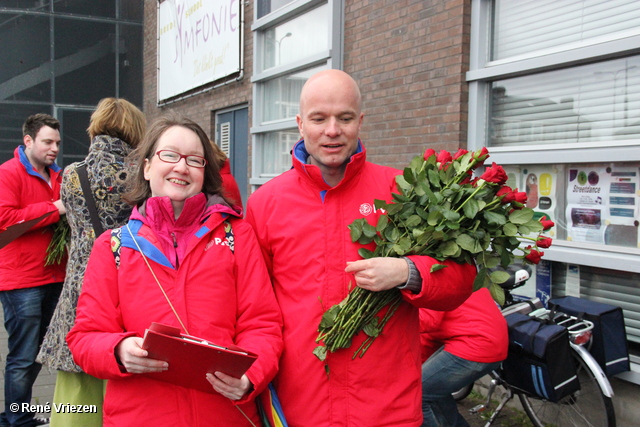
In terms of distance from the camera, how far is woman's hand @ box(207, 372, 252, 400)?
178 cm

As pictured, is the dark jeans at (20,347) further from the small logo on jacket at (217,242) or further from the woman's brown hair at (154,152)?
the small logo on jacket at (217,242)

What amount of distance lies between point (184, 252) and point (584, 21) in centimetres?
346

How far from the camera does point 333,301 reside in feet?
6.68

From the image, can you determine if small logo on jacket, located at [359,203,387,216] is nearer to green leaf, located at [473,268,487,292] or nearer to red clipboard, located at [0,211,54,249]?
green leaf, located at [473,268,487,292]

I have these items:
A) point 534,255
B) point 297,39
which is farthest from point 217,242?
point 297,39

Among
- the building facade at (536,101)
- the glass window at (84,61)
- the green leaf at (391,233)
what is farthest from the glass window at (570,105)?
the glass window at (84,61)

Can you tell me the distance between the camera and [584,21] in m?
4.04

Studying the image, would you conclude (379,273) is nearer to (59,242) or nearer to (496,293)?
(496,293)

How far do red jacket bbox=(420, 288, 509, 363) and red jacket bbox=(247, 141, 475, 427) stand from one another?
3.18 ft

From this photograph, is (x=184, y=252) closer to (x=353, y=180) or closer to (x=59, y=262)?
(x=353, y=180)

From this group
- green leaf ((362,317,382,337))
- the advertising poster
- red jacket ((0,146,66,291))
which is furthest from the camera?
the advertising poster

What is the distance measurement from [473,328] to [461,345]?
11cm

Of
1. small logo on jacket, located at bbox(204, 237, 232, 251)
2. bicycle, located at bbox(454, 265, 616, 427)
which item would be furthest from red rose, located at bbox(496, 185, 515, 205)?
bicycle, located at bbox(454, 265, 616, 427)

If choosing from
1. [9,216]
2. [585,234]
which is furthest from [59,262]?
[585,234]
